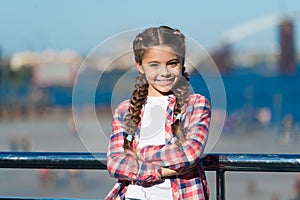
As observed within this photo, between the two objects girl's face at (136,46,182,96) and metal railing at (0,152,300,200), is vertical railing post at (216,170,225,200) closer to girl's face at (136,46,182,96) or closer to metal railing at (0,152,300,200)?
metal railing at (0,152,300,200)

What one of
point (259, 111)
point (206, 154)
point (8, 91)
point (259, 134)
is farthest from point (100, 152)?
point (8, 91)

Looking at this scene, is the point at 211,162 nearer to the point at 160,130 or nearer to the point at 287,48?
the point at 160,130

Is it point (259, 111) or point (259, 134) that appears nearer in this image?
point (259, 134)

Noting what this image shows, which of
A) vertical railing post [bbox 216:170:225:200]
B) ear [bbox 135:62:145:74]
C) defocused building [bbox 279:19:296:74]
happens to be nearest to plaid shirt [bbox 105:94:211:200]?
ear [bbox 135:62:145:74]

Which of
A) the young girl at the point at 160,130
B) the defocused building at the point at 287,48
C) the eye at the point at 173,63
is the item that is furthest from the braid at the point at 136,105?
the defocused building at the point at 287,48

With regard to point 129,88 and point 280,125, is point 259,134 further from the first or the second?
point 129,88

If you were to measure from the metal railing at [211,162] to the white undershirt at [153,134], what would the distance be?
0.22 meters

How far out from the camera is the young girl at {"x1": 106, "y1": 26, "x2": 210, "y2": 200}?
2.49 m

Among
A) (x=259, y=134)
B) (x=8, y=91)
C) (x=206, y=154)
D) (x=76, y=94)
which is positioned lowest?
(x=206, y=154)

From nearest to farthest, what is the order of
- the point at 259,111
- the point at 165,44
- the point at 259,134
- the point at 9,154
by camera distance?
the point at 165,44 → the point at 9,154 → the point at 259,134 → the point at 259,111

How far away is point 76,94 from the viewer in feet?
8.72

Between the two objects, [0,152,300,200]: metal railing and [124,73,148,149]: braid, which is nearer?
[124,73,148,149]: braid

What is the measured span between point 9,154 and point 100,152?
0.40 meters

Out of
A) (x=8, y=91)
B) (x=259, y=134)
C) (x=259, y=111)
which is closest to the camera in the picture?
(x=259, y=134)
